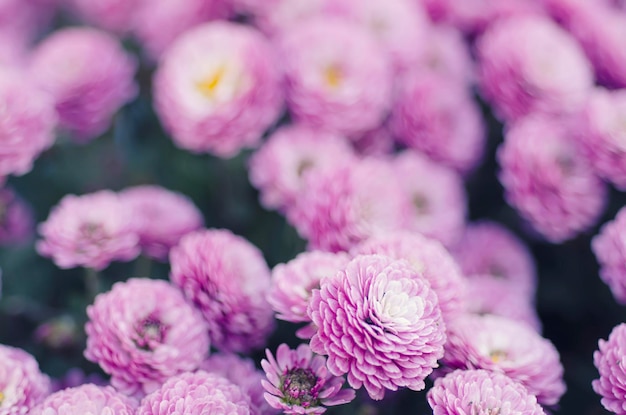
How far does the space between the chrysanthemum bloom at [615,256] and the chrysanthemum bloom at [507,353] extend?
152 mm

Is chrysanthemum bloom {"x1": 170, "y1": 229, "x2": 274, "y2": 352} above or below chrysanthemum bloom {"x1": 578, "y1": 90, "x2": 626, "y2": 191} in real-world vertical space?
below

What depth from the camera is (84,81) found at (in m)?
1.06

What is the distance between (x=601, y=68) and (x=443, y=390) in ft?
2.55

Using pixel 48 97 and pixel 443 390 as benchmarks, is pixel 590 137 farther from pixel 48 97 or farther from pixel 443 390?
pixel 48 97

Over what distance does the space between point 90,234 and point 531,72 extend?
73 centimetres

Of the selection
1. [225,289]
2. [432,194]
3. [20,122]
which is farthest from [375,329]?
[20,122]

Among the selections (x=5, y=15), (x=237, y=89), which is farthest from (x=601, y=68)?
(x=5, y=15)

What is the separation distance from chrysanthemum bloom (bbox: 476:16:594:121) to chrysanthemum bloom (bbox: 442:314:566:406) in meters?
0.47

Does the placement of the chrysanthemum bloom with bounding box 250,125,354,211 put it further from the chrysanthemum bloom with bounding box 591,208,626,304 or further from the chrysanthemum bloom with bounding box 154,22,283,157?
the chrysanthemum bloom with bounding box 591,208,626,304

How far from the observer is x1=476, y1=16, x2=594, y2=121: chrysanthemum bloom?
1059mm

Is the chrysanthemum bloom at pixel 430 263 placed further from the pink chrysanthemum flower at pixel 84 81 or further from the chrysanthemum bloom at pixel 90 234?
the pink chrysanthemum flower at pixel 84 81

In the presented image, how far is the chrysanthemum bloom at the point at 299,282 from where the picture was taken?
0.65 meters

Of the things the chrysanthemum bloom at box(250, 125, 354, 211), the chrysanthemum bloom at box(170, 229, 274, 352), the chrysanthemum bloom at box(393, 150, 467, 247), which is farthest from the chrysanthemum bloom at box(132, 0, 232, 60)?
the chrysanthemum bloom at box(170, 229, 274, 352)

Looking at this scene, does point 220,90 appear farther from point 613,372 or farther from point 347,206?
point 613,372
